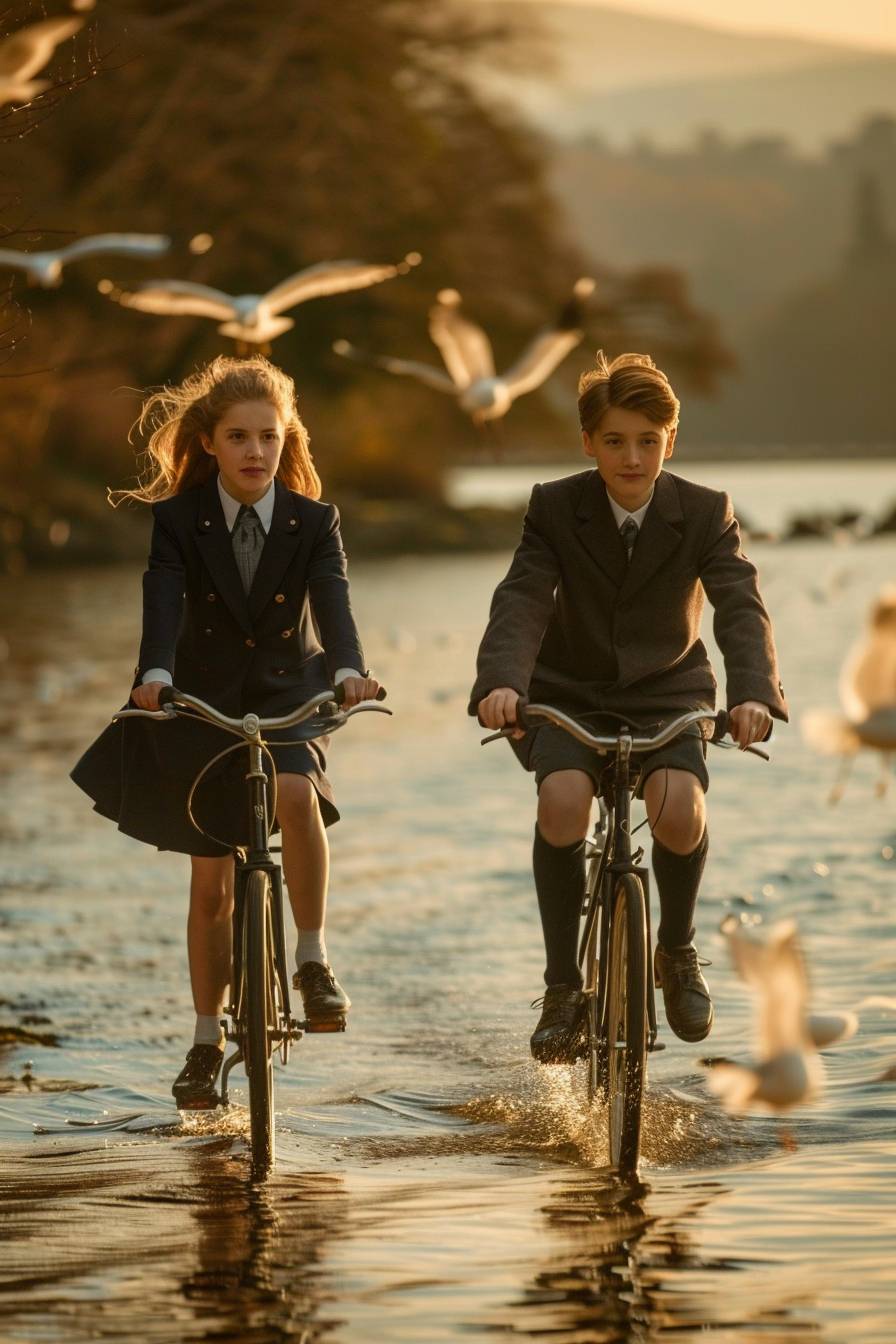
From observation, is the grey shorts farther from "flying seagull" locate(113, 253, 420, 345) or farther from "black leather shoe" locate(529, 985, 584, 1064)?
"flying seagull" locate(113, 253, 420, 345)

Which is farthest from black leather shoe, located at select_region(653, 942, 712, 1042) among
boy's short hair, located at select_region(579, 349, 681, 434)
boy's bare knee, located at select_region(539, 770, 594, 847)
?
boy's short hair, located at select_region(579, 349, 681, 434)

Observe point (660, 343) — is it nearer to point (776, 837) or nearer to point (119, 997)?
point (776, 837)

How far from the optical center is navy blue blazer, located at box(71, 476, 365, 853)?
5867mm

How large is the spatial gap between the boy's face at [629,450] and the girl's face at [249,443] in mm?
766

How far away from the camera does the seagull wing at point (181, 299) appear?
44.1 feet

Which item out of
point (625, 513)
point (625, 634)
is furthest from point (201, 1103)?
point (625, 513)

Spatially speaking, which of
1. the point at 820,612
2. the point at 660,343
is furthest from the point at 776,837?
the point at 660,343

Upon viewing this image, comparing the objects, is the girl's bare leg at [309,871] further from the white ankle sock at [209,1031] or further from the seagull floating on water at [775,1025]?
the seagull floating on water at [775,1025]

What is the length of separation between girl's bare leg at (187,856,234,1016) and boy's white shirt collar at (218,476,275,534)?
0.87 m

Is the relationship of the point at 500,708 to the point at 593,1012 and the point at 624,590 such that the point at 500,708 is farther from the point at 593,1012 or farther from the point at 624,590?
the point at 593,1012

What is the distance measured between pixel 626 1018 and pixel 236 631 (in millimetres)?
1346

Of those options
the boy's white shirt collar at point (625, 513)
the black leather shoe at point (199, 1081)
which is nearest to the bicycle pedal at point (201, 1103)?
the black leather shoe at point (199, 1081)

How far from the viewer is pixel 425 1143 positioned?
6242 mm

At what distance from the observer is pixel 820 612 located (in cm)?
3428
